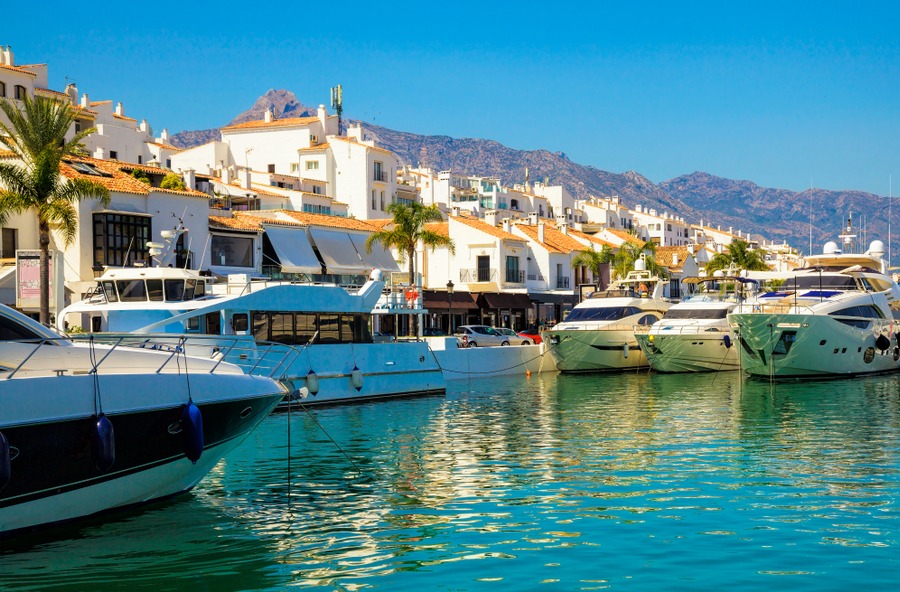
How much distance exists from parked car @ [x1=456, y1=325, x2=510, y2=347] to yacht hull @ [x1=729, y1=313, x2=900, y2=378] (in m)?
15.1

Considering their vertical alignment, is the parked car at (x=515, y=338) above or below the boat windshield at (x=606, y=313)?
below

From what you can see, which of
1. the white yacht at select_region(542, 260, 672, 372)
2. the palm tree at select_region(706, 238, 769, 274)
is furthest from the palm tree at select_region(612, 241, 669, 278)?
the white yacht at select_region(542, 260, 672, 372)

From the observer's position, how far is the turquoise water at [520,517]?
11352 mm

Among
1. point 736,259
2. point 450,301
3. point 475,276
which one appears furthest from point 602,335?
point 736,259

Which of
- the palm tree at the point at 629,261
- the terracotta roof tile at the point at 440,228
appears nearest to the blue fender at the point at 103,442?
the terracotta roof tile at the point at 440,228

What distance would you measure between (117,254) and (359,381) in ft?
51.5

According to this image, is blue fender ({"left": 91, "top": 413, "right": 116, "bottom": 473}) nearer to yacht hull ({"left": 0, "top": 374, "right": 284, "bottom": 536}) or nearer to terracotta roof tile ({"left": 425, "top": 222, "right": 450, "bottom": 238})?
yacht hull ({"left": 0, "top": 374, "right": 284, "bottom": 536})

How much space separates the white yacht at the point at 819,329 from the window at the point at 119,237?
25208mm

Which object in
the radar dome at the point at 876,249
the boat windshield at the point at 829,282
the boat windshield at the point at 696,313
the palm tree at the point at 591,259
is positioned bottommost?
the boat windshield at the point at 696,313

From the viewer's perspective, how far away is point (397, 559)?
39.4 feet

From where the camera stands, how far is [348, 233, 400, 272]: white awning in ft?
189

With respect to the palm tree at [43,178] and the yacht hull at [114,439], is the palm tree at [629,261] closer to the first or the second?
the palm tree at [43,178]

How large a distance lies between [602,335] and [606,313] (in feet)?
6.39

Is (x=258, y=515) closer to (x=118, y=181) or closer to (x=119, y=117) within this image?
(x=118, y=181)
